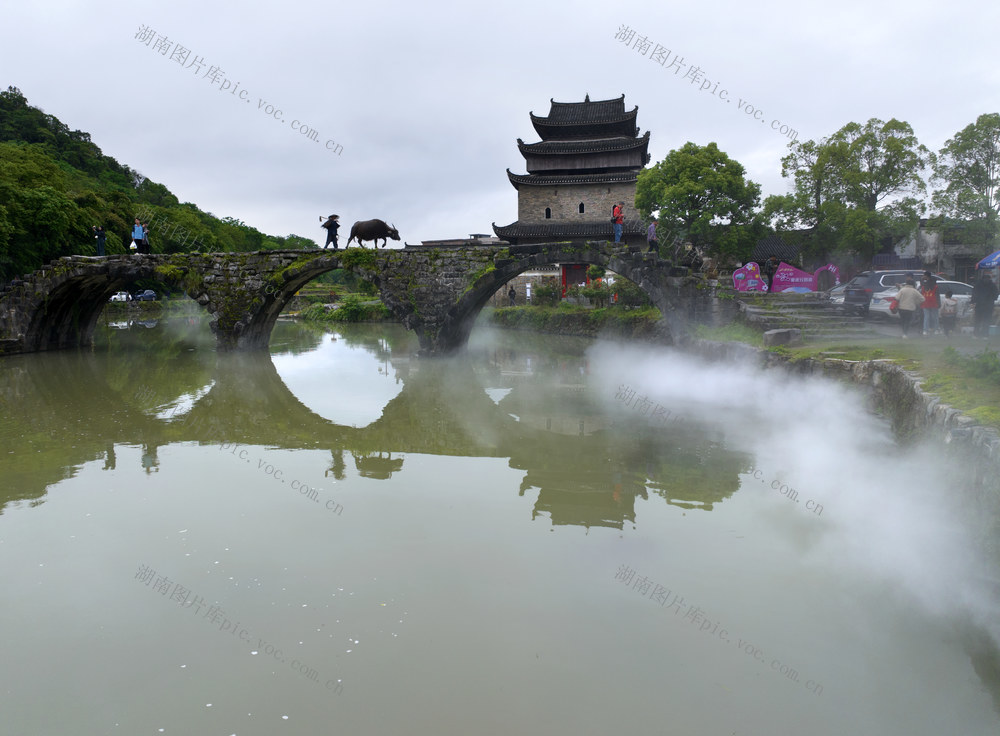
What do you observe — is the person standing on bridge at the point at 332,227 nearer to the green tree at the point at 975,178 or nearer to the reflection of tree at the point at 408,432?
the reflection of tree at the point at 408,432

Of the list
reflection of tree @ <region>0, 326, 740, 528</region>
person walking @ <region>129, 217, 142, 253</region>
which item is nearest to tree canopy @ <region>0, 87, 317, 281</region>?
person walking @ <region>129, 217, 142, 253</region>

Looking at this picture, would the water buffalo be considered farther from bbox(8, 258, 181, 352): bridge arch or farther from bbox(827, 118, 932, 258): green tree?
bbox(827, 118, 932, 258): green tree

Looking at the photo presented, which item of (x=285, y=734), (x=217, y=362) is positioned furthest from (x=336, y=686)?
(x=217, y=362)

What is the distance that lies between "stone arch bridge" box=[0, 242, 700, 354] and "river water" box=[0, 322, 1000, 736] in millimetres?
9889

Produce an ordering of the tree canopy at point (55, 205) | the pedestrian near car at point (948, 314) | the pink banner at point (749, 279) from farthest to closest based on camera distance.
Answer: the tree canopy at point (55, 205), the pink banner at point (749, 279), the pedestrian near car at point (948, 314)

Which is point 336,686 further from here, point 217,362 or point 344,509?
point 217,362

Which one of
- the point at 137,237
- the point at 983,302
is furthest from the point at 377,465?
the point at 137,237

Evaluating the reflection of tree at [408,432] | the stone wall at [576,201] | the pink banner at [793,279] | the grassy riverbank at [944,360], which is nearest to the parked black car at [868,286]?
the pink banner at [793,279]

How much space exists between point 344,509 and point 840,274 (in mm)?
35156

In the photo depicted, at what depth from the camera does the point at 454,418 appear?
1089cm

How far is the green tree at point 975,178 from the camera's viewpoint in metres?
23.7

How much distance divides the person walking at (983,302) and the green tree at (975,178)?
52.3ft

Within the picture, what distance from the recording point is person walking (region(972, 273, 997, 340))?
11.1 m

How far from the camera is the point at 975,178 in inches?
955
